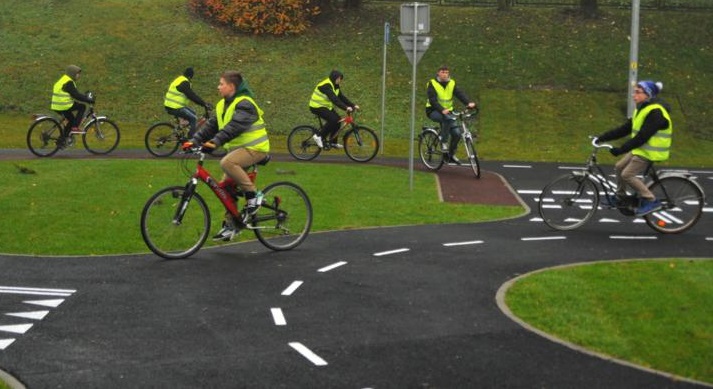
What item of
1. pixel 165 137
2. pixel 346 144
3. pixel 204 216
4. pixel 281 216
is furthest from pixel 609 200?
pixel 165 137

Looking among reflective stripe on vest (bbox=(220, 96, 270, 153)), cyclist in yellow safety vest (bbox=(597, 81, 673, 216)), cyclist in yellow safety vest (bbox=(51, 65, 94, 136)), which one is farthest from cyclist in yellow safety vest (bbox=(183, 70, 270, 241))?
cyclist in yellow safety vest (bbox=(51, 65, 94, 136))

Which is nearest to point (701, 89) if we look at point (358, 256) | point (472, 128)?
point (472, 128)

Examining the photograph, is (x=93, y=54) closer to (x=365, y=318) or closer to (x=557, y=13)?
(x=557, y=13)

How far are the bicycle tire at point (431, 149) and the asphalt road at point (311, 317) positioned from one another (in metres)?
6.70

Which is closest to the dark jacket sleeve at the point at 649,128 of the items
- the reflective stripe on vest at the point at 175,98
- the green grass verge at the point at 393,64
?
the reflective stripe on vest at the point at 175,98

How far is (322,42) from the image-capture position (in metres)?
33.2

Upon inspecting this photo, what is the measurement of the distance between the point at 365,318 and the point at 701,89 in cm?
2249

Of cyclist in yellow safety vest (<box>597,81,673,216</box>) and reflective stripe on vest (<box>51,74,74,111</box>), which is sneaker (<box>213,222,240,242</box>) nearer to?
cyclist in yellow safety vest (<box>597,81,673,216</box>)

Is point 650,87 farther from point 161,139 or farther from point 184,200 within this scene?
point 161,139

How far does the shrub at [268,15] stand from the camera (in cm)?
3384

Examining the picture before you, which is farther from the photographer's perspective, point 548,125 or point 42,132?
point 548,125

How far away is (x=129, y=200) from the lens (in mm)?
15203

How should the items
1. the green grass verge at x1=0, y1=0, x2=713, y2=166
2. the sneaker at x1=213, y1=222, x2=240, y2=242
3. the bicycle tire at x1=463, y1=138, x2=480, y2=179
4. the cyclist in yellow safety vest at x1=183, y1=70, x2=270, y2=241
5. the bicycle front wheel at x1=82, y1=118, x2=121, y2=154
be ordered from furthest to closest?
the green grass verge at x1=0, y1=0, x2=713, y2=166 < the bicycle front wheel at x1=82, y1=118, x2=121, y2=154 < the bicycle tire at x1=463, y1=138, x2=480, y2=179 < the sneaker at x1=213, y1=222, x2=240, y2=242 < the cyclist in yellow safety vest at x1=183, y1=70, x2=270, y2=241

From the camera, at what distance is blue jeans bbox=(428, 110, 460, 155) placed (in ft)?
61.9
